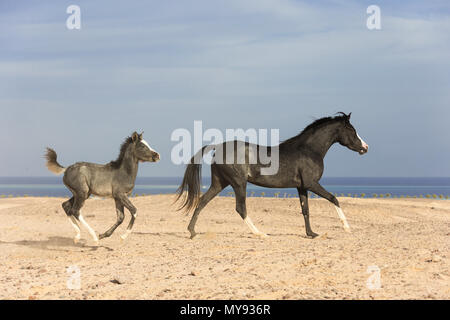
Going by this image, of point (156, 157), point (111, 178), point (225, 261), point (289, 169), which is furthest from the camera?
point (289, 169)

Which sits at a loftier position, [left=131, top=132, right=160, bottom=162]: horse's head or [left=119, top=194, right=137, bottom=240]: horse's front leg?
[left=131, top=132, right=160, bottom=162]: horse's head

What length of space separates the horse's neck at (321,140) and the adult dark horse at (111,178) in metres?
3.50

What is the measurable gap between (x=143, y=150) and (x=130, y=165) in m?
0.43

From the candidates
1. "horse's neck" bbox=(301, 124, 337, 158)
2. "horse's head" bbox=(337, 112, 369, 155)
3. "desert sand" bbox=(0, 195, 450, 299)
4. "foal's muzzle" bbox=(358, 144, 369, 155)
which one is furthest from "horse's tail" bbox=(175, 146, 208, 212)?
"foal's muzzle" bbox=(358, 144, 369, 155)

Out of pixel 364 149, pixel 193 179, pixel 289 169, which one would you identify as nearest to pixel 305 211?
pixel 289 169

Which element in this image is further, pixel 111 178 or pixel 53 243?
pixel 53 243

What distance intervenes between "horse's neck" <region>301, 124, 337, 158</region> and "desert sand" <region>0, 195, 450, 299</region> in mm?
1915

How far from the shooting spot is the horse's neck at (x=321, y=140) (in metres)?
12.2

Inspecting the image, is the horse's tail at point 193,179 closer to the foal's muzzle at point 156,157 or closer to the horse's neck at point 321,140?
A: the foal's muzzle at point 156,157

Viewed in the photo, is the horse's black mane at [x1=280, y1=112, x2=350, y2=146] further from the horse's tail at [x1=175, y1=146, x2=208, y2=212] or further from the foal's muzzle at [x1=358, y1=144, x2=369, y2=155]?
the horse's tail at [x1=175, y1=146, x2=208, y2=212]

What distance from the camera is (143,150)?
11055mm

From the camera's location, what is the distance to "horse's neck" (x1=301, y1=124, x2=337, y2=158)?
1219cm

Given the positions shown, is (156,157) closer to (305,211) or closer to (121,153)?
(121,153)
